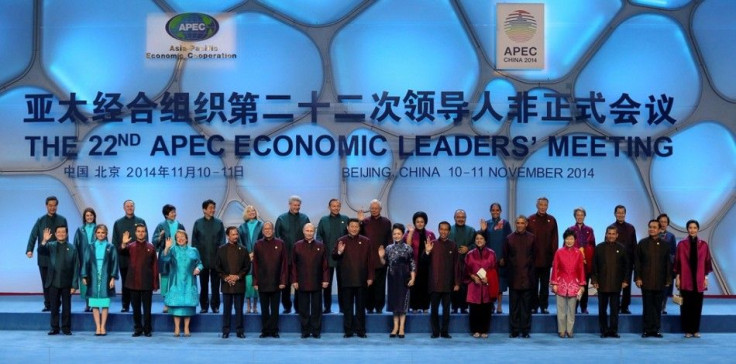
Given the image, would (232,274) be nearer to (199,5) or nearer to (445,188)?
(445,188)

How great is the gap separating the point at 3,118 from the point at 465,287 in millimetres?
5551

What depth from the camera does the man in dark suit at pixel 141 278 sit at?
934 cm

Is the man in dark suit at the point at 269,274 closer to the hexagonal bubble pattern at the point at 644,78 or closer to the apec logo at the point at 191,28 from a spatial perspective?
the apec logo at the point at 191,28

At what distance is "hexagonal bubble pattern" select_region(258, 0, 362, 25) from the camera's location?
11.5 meters

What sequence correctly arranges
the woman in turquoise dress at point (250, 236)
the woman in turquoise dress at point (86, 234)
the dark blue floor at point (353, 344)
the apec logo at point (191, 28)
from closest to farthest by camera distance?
the dark blue floor at point (353, 344), the woman in turquoise dress at point (250, 236), the woman in turquoise dress at point (86, 234), the apec logo at point (191, 28)

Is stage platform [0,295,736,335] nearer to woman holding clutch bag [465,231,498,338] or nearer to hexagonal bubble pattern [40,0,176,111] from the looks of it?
woman holding clutch bag [465,231,498,338]

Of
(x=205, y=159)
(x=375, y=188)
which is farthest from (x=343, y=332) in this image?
(x=205, y=159)

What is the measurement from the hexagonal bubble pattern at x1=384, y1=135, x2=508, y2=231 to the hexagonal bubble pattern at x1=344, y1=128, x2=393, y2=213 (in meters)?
0.15

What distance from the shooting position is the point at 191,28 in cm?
1149

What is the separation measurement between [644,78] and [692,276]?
2.80m

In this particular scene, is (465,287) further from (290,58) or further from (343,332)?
(290,58)

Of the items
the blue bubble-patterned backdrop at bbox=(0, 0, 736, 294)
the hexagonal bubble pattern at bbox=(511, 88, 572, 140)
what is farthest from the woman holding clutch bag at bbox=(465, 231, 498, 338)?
the hexagonal bubble pattern at bbox=(511, 88, 572, 140)

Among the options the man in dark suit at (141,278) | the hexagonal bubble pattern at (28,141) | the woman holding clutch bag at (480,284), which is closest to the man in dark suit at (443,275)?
the woman holding clutch bag at (480,284)

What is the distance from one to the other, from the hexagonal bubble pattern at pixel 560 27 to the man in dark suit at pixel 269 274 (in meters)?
3.57
